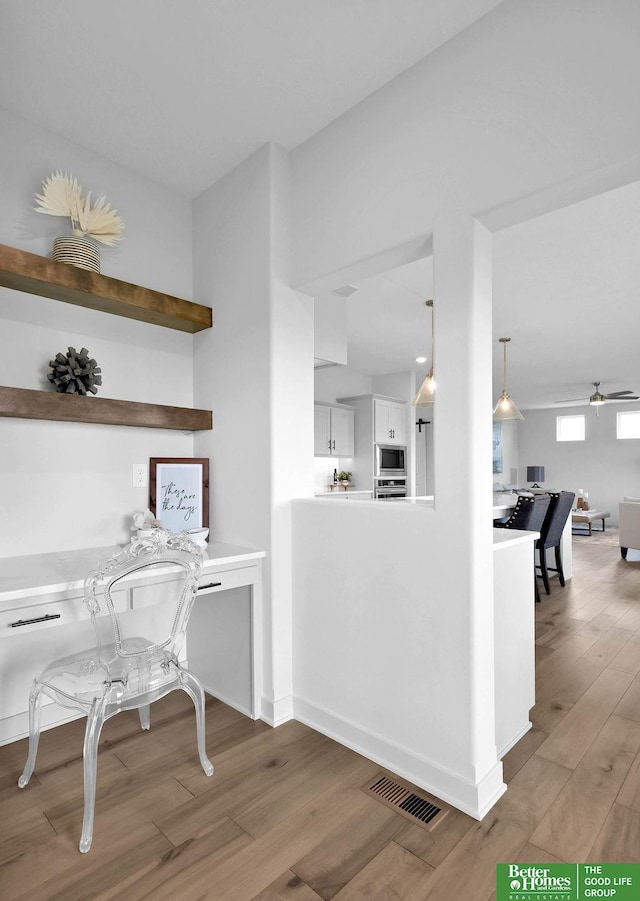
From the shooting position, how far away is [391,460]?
6.64m

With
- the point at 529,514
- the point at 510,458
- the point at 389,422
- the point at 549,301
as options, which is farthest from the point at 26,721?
the point at 510,458

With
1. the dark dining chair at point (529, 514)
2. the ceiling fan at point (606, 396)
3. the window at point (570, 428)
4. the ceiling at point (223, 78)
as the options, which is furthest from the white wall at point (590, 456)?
the ceiling at point (223, 78)

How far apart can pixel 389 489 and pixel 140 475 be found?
4.29 meters

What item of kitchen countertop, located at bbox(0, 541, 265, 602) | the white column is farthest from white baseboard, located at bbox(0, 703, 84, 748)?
the white column

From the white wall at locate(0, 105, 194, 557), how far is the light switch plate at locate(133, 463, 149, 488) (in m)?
0.02

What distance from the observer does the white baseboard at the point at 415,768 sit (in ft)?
5.85

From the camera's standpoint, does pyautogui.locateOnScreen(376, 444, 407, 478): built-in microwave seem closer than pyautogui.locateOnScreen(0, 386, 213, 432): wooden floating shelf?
No

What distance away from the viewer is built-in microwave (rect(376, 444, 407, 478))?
6435mm

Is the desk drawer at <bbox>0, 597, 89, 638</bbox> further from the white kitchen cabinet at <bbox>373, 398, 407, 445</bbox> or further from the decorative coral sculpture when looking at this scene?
the white kitchen cabinet at <bbox>373, 398, 407, 445</bbox>

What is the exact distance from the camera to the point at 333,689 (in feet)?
7.63

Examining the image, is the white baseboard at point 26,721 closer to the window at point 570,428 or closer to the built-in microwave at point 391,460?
the built-in microwave at point 391,460

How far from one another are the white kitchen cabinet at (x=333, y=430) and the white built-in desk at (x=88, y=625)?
3.35 meters

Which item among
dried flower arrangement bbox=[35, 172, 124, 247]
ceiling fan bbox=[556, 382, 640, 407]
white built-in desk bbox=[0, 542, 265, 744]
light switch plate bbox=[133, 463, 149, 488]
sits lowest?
white built-in desk bbox=[0, 542, 265, 744]

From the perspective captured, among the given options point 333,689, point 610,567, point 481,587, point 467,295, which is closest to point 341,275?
point 467,295
